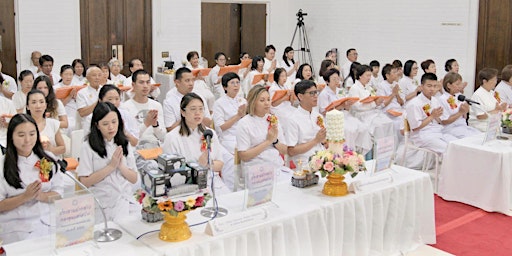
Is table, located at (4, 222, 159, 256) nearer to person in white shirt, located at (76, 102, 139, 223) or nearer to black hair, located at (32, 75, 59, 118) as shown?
person in white shirt, located at (76, 102, 139, 223)

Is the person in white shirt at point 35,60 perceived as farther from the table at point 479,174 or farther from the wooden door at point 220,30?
the table at point 479,174

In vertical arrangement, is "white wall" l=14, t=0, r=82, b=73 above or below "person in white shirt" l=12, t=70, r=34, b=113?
above

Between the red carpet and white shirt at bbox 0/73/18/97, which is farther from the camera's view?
white shirt at bbox 0/73/18/97

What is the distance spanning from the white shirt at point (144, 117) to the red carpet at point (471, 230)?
8.16ft

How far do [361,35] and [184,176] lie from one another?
8.76 meters

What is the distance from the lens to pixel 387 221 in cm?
382

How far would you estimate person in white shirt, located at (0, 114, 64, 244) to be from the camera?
3211 mm

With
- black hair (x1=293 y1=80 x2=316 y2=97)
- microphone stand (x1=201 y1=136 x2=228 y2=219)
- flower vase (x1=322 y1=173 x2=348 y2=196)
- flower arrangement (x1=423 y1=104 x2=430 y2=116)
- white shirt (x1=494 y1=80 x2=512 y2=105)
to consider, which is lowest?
microphone stand (x1=201 y1=136 x2=228 y2=219)

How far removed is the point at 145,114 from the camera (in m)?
5.33

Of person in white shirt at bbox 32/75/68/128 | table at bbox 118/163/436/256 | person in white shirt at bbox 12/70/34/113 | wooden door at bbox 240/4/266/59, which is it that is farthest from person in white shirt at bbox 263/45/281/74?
table at bbox 118/163/436/256

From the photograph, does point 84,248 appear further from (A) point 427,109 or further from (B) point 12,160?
(A) point 427,109

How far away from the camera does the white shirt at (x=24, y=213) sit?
3.23 m

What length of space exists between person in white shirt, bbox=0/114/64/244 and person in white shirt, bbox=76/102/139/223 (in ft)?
0.80

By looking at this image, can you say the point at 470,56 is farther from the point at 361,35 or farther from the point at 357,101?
the point at 357,101
